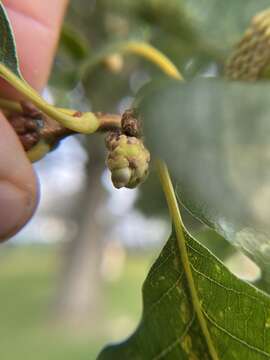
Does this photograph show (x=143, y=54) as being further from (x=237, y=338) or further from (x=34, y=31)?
(x=237, y=338)

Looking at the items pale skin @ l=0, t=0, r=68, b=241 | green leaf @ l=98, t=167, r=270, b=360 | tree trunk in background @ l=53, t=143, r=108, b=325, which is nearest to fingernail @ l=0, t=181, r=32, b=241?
pale skin @ l=0, t=0, r=68, b=241

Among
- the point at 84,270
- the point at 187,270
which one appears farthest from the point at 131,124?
the point at 84,270

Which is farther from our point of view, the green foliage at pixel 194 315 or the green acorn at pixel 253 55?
the green acorn at pixel 253 55

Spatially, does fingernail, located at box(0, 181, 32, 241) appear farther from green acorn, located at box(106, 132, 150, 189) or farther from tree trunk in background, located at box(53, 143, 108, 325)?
tree trunk in background, located at box(53, 143, 108, 325)

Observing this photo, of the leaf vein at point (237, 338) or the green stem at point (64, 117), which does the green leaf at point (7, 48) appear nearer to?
the green stem at point (64, 117)

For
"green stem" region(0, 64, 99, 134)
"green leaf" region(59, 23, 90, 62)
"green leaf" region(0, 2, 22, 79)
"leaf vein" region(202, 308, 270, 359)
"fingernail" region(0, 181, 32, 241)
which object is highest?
"green leaf" region(0, 2, 22, 79)

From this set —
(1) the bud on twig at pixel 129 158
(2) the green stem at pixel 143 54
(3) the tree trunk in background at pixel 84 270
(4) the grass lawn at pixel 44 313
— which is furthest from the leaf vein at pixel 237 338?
(3) the tree trunk in background at pixel 84 270

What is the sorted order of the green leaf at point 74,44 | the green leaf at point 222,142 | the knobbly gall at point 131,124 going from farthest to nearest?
the green leaf at point 74,44, the knobbly gall at point 131,124, the green leaf at point 222,142
